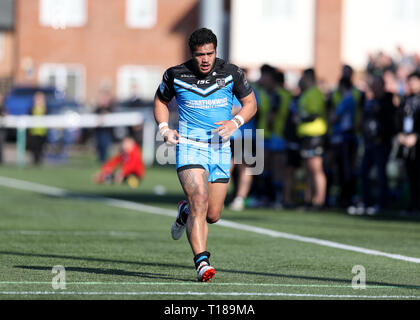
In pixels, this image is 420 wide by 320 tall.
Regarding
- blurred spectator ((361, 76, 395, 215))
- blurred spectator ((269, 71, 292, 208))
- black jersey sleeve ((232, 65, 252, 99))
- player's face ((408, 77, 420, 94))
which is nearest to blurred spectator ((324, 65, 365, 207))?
blurred spectator ((361, 76, 395, 215))

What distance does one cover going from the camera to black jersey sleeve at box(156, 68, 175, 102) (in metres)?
9.53

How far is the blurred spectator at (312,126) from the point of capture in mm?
16953

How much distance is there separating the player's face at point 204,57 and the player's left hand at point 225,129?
47 cm

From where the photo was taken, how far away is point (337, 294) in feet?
26.9

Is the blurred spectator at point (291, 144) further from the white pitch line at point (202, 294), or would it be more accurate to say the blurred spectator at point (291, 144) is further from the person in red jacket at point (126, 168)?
the white pitch line at point (202, 294)

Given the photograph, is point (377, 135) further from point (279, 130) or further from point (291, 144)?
point (279, 130)

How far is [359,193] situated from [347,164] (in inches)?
52.4

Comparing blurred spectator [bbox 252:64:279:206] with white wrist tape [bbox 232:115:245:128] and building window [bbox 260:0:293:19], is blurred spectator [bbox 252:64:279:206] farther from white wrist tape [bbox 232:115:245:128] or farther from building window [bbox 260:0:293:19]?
building window [bbox 260:0:293:19]

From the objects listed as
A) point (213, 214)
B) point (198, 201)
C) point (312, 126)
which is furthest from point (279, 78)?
point (198, 201)

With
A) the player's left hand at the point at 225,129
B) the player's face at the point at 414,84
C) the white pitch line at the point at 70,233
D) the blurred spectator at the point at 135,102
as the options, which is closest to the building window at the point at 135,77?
the blurred spectator at the point at 135,102

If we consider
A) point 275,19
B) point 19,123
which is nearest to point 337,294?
point 19,123

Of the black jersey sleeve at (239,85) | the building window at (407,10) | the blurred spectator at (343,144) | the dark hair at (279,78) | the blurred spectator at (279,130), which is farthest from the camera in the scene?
the building window at (407,10)

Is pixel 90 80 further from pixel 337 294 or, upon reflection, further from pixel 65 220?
pixel 337 294

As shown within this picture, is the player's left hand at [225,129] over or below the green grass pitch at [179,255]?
over
